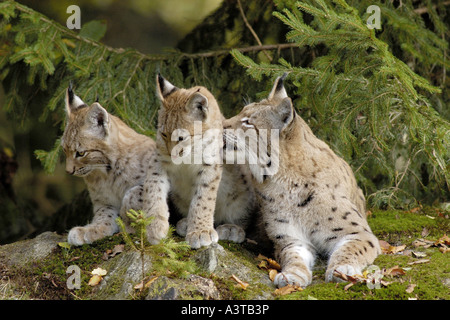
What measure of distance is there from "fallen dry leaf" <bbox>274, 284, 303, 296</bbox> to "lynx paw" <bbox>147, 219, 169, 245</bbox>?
1135 millimetres

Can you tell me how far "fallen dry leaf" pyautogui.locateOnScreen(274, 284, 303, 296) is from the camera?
4348mm

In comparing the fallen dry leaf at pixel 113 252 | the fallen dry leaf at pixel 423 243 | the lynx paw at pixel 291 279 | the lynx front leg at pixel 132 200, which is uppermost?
the lynx front leg at pixel 132 200

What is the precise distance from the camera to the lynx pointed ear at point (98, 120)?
5578mm

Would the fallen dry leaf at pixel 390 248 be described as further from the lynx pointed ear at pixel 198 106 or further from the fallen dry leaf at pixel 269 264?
the lynx pointed ear at pixel 198 106

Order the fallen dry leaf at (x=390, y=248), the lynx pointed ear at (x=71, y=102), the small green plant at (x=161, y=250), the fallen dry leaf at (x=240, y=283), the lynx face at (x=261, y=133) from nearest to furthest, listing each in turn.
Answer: the small green plant at (x=161, y=250), the fallen dry leaf at (x=240, y=283), the lynx face at (x=261, y=133), the fallen dry leaf at (x=390, y=248), the lynx pointed ear at (x=71, y=102)

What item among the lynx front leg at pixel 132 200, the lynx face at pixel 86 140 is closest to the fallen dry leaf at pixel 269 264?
the lynx front leg at pixel 132 200

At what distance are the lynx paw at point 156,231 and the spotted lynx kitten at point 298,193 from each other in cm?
99

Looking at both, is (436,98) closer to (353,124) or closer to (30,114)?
(353,124)

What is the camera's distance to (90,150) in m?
5.67

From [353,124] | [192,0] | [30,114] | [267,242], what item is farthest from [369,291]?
[192,0]

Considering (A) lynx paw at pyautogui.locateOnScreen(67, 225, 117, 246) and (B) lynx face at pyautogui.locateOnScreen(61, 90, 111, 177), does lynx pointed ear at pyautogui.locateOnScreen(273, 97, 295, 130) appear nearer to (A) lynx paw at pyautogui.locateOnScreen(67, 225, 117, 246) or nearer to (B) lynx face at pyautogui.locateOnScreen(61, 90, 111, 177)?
(B) lynx face at pyautogui.locateOnScreen(61, 90, 111, 177)

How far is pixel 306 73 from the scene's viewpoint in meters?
5.88

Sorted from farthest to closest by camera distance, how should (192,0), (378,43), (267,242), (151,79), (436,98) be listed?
1. (192,0)
2. (436,98)
3. (151,79)
4. (267,242)
5. (378,43)
